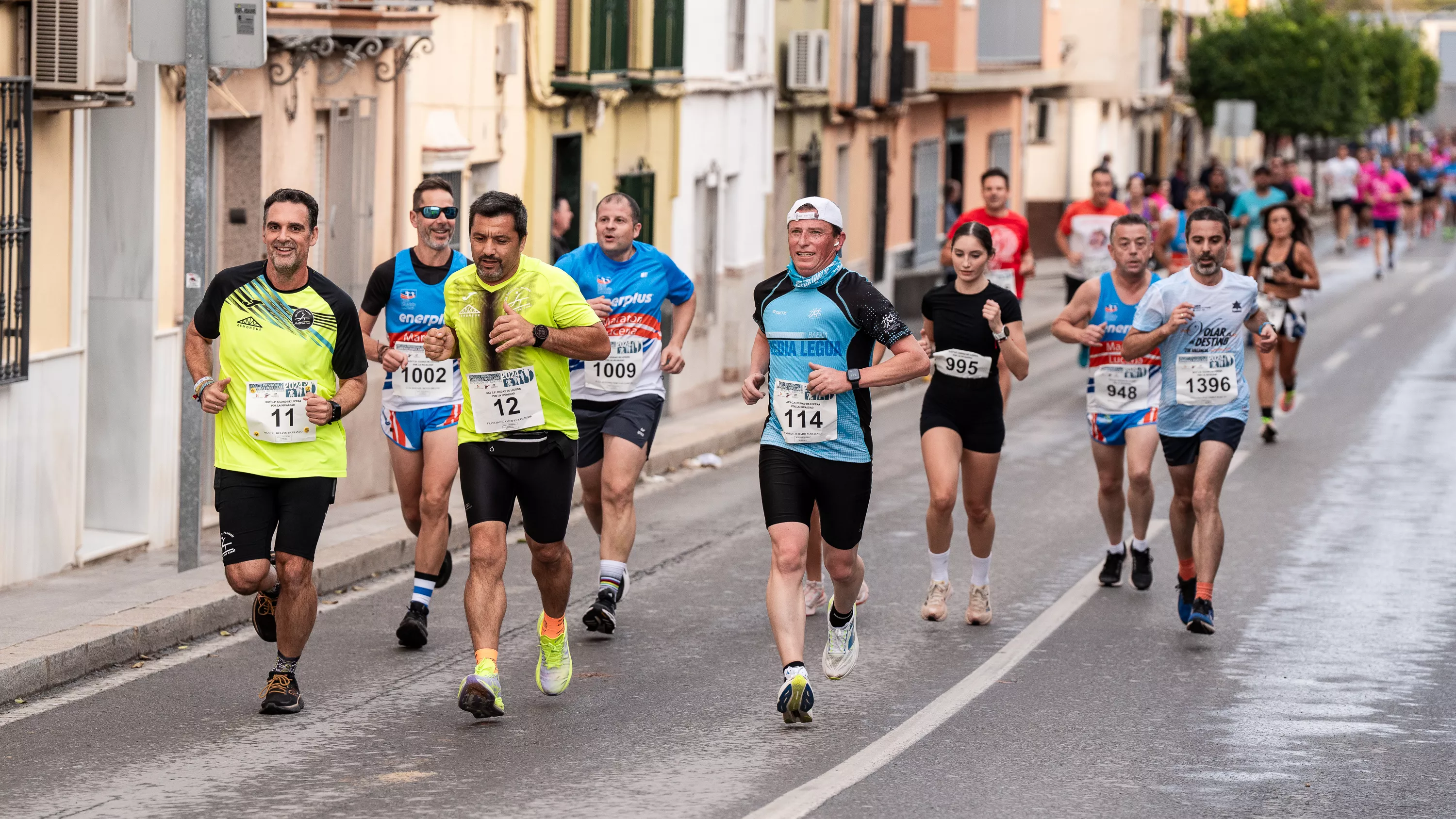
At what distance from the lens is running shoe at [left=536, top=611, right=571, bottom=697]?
866 centimetres

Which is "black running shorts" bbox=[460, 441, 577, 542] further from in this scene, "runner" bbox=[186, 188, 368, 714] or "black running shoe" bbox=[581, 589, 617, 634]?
"black running shoe" bbox=[581, 589, 617, 634]

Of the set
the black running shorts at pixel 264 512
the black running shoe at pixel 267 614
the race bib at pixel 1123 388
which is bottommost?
the black running shoe at pixel 267 614

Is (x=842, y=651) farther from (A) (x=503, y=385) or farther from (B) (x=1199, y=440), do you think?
(B) (x=1199, y=440)

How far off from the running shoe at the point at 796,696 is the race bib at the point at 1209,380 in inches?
117

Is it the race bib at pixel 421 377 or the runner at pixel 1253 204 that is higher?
the runner at pixel 1253 204

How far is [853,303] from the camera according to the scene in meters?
8.34

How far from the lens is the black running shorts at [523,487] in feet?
27.5

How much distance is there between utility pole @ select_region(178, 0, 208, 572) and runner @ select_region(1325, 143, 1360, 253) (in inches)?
1455

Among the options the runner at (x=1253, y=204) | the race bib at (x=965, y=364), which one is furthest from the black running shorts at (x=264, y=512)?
the runner at (x=1253, y=204)

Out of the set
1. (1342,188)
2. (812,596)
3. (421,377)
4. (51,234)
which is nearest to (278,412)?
(421,377)

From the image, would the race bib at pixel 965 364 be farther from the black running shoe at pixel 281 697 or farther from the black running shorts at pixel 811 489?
the black running shoe at pixel 281 697

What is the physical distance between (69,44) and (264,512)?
371 cm

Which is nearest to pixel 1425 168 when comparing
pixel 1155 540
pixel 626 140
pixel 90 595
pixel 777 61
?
pixel 777 61

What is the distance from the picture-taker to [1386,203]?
39719mm
